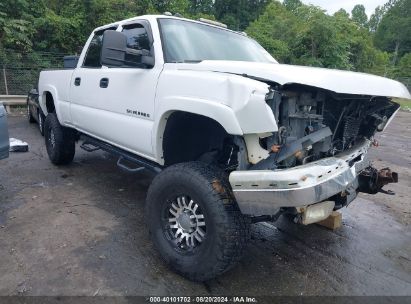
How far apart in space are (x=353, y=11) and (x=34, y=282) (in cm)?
10313

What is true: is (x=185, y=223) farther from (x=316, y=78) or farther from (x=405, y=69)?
(x=405, y=69)

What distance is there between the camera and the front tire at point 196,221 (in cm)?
262

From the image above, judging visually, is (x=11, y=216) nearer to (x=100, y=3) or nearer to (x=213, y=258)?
(x=213, y=258)

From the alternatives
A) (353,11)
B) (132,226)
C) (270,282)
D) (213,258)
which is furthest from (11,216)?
(353,11)

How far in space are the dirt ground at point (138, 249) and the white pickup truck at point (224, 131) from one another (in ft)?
1.12

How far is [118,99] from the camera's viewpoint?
12.6 feet

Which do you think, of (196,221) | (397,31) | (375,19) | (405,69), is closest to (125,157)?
(196,221)

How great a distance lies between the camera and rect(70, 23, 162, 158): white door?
343 cm

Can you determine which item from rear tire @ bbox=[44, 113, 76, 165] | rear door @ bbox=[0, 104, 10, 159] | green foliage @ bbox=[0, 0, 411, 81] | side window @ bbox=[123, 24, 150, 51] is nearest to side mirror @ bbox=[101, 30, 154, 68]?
side window @ bbox=[123, 24, 150, 51]

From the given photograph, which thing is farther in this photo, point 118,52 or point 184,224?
point 118,52

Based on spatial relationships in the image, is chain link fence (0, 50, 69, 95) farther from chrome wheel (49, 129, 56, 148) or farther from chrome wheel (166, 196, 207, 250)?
chrome wheel (166, 196, 207, 250)

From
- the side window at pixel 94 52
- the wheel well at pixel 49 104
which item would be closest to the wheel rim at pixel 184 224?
the side window at pixel 94 52

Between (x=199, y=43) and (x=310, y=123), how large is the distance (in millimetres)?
1484

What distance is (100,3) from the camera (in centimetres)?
1586
